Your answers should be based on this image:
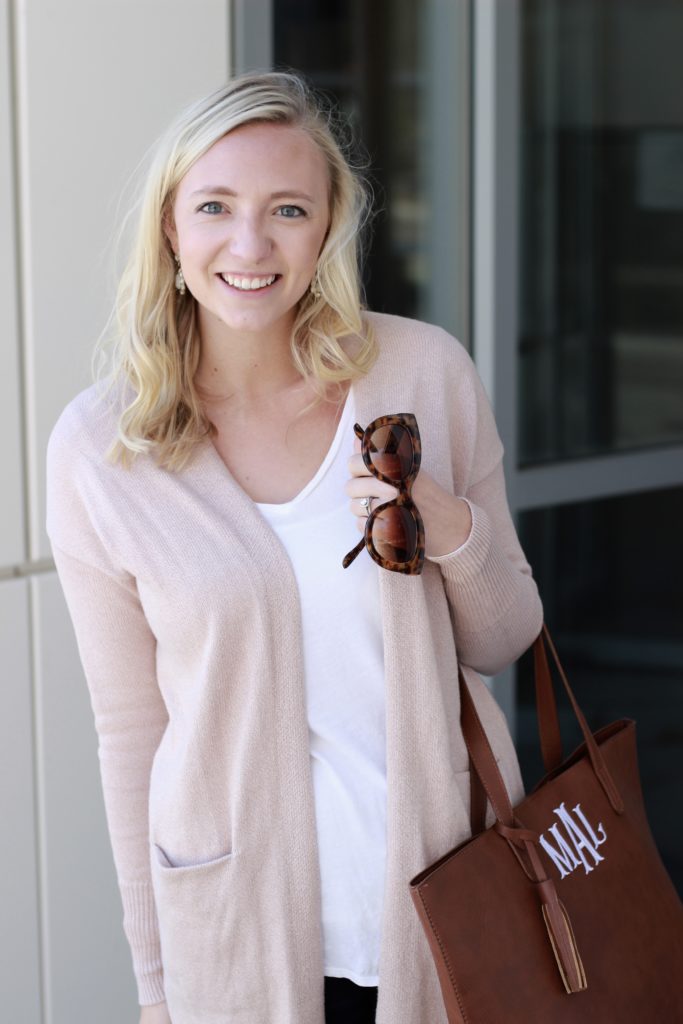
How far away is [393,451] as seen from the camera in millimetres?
1589

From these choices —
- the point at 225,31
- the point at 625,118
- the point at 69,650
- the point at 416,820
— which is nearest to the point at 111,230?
the point at 225,31

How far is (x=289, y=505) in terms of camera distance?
70.7 inches

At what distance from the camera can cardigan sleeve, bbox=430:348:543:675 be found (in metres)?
1.73

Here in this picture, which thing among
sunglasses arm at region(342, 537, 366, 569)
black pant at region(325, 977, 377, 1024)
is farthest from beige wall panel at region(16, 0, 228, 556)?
black pant at region(325, 977, 377, 1024)

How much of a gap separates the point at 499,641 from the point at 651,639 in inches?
111

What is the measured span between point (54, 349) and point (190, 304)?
1.69ft

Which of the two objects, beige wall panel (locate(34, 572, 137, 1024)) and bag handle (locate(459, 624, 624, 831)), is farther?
beige wall panel (locate(34, 572, 137, 1024))

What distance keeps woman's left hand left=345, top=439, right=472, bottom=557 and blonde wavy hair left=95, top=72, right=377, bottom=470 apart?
Answer: 0.27 meters

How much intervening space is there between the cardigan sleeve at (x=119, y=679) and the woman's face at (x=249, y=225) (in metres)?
0.32

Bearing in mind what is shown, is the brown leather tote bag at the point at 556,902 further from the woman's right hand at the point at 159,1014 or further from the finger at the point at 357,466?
the woman's right hand at the point at 159,1014

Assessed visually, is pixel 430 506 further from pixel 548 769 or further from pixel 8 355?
pixel 8 355

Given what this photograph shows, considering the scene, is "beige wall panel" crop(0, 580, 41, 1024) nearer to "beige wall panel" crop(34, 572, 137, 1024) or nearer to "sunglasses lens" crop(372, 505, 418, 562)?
"beige wall panel" crop(34, 572, 137, 1024)

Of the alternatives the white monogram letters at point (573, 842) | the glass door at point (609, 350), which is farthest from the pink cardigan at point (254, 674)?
the glass door at point (609, 350)

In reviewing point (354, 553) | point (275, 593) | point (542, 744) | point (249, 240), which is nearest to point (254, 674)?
point (275, 593)
